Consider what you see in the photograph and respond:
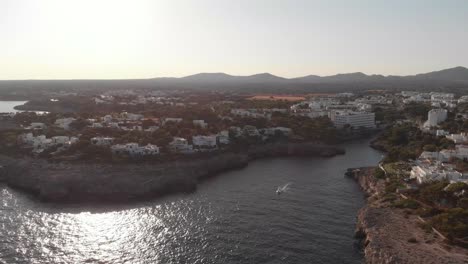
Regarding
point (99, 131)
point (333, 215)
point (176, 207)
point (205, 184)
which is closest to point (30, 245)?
point (176, 207)

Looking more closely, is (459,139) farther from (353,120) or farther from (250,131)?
(250,131)

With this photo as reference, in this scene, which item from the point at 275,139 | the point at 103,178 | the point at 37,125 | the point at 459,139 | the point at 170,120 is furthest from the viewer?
the point at 170,120

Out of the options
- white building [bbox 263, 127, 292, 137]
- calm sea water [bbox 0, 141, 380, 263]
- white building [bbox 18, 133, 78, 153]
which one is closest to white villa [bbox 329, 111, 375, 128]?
white building [bbox 263, 127, 292, 137]

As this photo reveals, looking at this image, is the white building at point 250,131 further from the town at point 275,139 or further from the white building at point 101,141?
the white building at point 101,141

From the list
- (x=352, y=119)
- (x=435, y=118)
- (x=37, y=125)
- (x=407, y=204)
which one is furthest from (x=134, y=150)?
(x=435, y=118)

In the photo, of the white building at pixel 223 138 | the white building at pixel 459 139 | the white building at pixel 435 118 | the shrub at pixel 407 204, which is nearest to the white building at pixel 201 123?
the white building at pixel 223 138

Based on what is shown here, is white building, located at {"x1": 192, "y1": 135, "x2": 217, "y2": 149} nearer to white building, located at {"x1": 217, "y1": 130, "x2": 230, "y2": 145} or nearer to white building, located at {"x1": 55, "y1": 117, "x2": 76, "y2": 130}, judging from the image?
white building, located at {"x1": 217, "y1": 130, "x2": 230, "y2": 145}

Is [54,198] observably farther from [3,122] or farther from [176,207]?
[3,122]
